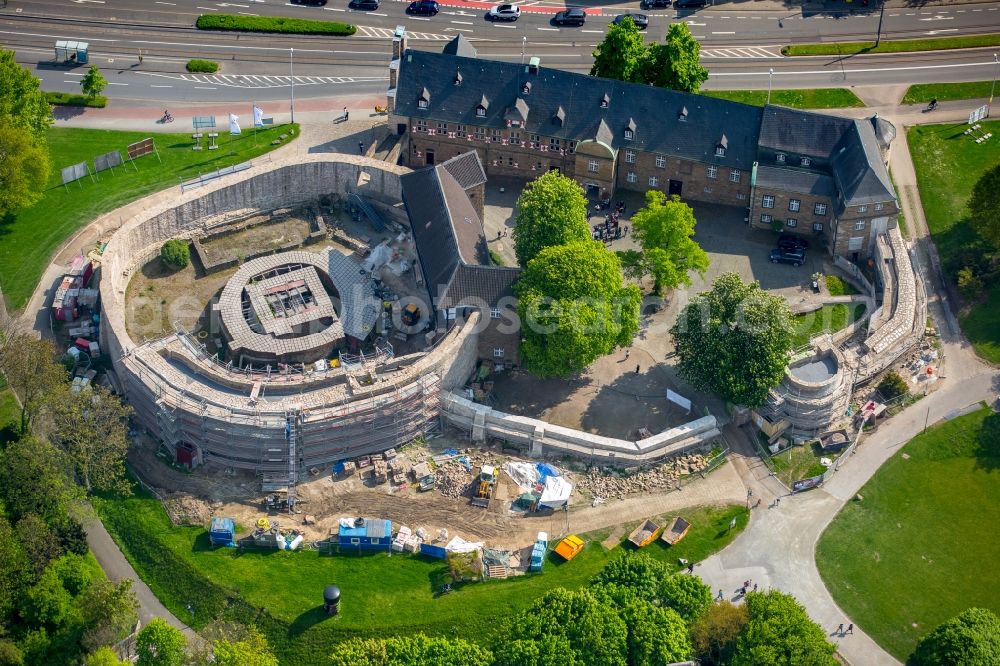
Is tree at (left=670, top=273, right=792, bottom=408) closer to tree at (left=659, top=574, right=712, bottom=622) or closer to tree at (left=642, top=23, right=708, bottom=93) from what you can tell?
tree at (left=659, top=574, right=712, bottom=622)

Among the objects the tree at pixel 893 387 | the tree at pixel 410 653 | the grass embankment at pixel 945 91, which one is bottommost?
the tree at pixel 410 653

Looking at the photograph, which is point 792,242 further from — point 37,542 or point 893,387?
point 37,542

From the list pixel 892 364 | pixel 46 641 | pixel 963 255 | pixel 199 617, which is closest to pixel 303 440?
pixel 199 617

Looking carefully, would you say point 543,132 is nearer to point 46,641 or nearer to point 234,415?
point 234,415

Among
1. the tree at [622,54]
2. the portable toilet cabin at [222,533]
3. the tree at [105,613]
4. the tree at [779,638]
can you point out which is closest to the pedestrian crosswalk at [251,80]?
the tree at [622,54]

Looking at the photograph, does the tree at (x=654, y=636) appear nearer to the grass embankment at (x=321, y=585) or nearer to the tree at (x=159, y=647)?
the grass embankment at (x=321, y=585)

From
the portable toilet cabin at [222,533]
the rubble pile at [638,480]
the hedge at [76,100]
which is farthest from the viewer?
the hedge at [76,100]
